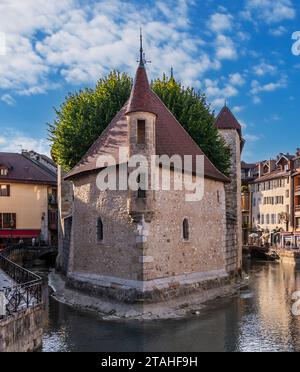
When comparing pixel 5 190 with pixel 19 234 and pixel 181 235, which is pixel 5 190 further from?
pixel 181 235

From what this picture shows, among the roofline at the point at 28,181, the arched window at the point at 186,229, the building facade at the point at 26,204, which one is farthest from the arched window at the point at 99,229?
the roofline at the point at 28,181

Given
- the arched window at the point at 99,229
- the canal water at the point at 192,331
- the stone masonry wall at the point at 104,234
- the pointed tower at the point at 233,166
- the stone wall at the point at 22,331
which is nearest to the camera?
the stone wall at the point at 22,331

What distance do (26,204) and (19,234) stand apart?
124 inches

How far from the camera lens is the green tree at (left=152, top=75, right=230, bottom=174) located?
26.1 m

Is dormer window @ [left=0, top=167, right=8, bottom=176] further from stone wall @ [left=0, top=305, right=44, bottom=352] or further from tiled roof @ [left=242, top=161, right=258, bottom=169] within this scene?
tiled roof @ [left=242, top=161, right=258, bottom=169]

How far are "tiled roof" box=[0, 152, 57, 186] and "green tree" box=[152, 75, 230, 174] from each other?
832 inches

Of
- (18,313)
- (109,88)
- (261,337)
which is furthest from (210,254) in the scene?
(18,313)

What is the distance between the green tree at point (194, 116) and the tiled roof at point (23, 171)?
21.1 m

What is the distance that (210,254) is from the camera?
2288cm

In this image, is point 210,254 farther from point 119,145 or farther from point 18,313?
point 18,313

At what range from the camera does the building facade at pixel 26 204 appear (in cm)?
4262

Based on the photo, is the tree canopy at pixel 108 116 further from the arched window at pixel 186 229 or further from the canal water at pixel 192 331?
the canal water at pixel 192 331

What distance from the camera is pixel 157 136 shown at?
20844mm
